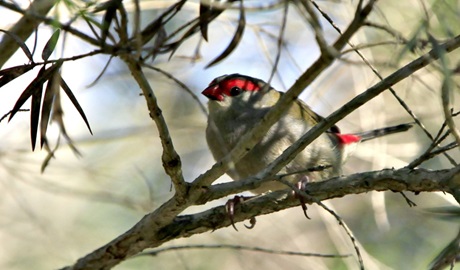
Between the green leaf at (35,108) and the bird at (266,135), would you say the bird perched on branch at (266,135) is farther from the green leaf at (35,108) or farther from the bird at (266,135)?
the green leaf at (35,108)

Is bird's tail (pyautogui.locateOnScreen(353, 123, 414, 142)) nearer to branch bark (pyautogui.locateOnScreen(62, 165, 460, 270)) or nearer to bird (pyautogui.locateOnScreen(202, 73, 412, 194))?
bird (pyautogui.locateOnScreen(202, 73, 412, 194))

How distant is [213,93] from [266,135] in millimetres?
735

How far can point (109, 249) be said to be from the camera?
3639 mm

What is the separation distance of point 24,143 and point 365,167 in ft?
10.3

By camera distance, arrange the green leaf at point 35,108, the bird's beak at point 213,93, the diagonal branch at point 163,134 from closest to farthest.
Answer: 1. the diagonal branch at point 163,134
2. the green leaf at point 35,108
3. the bird's beak at point 213,93

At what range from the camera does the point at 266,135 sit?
4562 mm

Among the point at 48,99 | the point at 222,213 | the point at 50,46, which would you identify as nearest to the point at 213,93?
the point at 222,213

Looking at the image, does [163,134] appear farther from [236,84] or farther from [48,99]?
[236,84]

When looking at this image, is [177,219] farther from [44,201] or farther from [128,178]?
[44,201]

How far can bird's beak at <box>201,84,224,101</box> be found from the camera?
202 inches

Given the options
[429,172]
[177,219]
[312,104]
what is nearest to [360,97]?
[429,172]

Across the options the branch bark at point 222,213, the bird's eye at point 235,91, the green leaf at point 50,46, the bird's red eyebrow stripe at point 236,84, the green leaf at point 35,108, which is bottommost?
the branch bark at point 222,213

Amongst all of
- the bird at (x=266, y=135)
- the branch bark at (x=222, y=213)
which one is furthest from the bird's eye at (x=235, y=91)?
the branch bark at (x=222, y=213)

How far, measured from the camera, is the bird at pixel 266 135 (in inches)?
178
